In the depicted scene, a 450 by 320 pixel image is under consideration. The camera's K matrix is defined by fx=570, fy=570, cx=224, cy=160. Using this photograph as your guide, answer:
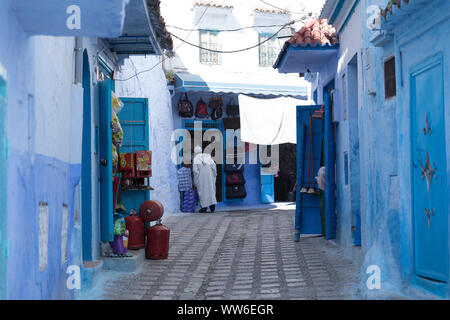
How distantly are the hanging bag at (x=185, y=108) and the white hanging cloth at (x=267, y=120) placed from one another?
1.58 meters

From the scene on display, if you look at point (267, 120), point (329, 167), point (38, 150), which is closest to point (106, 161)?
point (38, 150)

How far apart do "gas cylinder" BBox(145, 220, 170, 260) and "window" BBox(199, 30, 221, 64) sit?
978 centimetres

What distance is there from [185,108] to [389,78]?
10.4 metres

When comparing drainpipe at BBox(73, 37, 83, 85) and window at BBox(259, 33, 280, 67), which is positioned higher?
window at BBox(259, 33, 280, 67)

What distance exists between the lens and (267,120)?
15.5 meters

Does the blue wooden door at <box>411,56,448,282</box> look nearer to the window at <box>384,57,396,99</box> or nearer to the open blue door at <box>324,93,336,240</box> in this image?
the window at <box>384,57,396,99</box>

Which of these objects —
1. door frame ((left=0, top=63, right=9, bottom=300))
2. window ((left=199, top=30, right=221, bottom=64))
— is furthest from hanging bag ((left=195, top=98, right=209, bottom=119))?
door frame ((left=0, top=63, right=9, bottom=300))

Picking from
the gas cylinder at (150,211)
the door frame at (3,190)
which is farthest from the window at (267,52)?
the door frame at (3,190)

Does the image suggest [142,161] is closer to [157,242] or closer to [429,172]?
[157,242]

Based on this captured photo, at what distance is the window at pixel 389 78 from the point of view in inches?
232

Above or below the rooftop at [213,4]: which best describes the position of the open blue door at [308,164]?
below

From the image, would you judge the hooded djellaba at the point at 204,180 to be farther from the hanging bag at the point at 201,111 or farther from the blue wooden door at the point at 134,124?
the blue wooden door at the point at 134,124

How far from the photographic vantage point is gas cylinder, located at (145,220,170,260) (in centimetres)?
766
